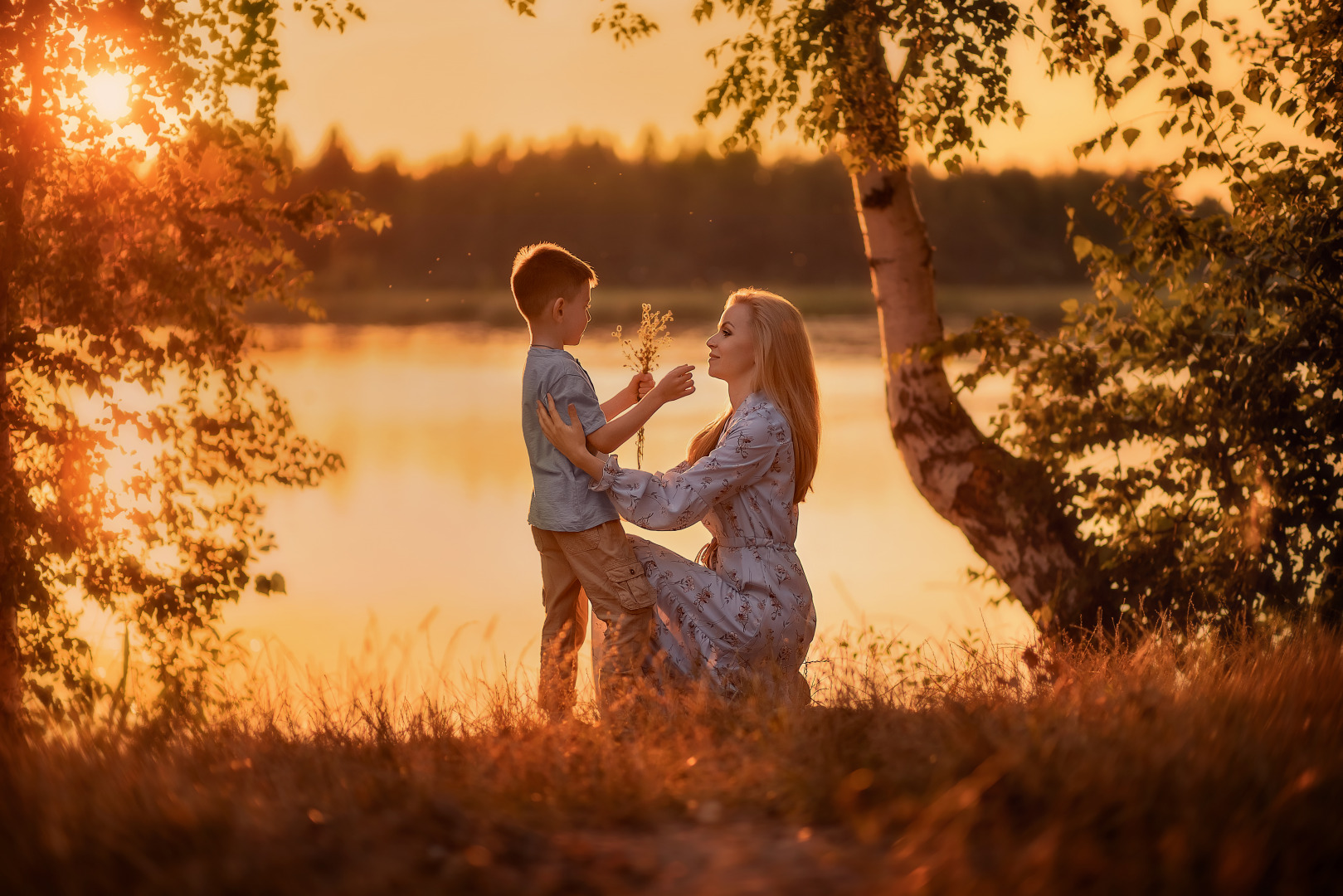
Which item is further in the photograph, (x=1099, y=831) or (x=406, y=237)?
(x=406, y=237)

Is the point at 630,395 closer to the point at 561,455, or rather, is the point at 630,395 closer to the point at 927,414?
the point at 561,455

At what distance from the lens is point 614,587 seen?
450 cm

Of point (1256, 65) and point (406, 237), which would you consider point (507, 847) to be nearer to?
point (1256, 65)

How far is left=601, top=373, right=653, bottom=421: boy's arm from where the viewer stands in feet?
15.3

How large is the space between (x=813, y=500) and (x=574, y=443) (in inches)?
582

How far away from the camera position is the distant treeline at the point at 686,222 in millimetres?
56500

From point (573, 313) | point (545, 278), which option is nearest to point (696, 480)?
point (573, 313)

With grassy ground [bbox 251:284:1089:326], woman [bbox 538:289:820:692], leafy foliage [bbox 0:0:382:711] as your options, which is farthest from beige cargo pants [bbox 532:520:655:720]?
grassy ground [bbox 251:284:1089:326]

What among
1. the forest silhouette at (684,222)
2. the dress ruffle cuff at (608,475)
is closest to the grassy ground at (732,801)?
the dress ruffle cuff at (608,475)

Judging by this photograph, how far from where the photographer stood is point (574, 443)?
4.38 m

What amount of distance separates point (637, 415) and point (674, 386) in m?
0.20

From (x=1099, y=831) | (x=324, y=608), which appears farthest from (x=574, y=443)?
(x=324, y=608)

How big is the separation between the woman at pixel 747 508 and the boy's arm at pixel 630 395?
0.29m

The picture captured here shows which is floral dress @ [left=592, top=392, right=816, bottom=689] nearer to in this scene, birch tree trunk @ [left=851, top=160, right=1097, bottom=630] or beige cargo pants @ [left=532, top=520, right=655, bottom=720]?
beige cargo pants @ [left=532, top=520, right=655, bottom=720]
